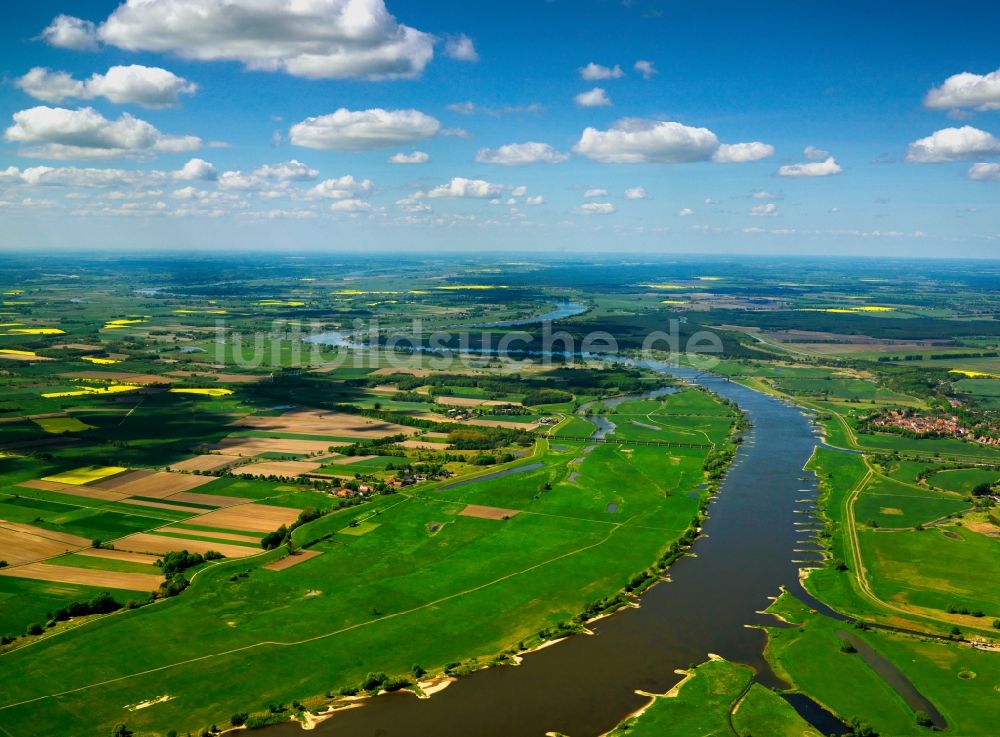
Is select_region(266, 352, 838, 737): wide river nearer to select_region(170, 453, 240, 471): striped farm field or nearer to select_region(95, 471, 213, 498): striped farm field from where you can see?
select_region(95, 471, 213, 498): striped farm field

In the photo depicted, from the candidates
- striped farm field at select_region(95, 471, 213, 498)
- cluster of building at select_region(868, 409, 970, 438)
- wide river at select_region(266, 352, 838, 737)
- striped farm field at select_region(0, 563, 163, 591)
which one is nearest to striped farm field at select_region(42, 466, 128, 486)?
striped farm field at select_region(95, 471, 213, 498)

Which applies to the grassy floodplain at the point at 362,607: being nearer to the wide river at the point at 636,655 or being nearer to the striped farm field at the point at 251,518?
the wide river at the point at 636,655

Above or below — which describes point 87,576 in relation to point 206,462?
below

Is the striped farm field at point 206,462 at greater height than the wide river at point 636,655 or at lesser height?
greater

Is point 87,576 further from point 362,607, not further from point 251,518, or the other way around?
point 362,607

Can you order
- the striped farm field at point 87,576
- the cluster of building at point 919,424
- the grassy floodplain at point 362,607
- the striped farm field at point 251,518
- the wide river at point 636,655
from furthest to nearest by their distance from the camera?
the cluster of building at point 919,424 < the striped farm field at point 251,518 < the striped farm field at point 87,576 < the grassy floodplain at point 362,607 < the wide river at point 636,655

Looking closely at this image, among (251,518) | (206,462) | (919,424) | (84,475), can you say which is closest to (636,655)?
(251,518)

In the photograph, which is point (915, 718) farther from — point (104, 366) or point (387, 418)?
point (104, 366)

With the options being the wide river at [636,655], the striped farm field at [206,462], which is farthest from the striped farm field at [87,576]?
the striped farm field at [206,462]

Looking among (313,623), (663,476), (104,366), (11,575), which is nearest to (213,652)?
(313,623)
